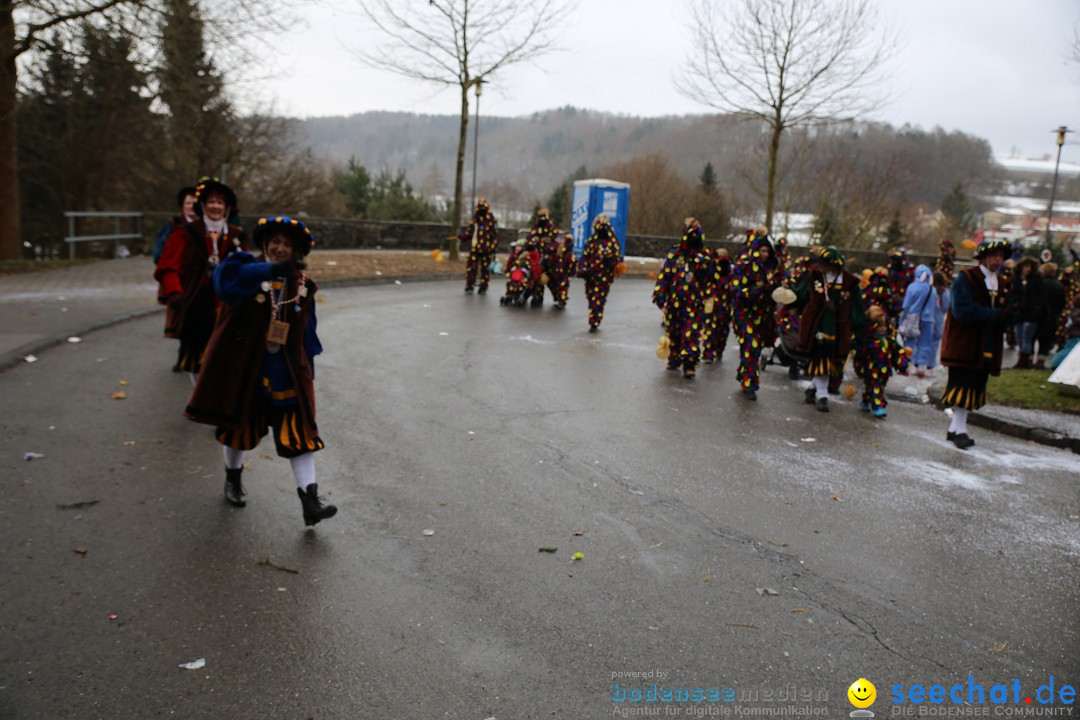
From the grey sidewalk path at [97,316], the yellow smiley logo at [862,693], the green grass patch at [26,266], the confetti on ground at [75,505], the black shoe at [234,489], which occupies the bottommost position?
the confetti on ground at [75,505]

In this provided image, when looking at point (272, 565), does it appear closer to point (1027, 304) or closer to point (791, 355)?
point (791, 355)

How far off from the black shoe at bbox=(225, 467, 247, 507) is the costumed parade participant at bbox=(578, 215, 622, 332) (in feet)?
30.7

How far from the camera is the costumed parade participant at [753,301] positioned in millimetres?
10023

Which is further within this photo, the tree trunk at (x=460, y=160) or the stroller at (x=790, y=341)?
the tree trunk at (x=460, y=160)

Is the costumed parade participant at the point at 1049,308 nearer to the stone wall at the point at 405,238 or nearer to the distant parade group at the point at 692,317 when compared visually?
the distant parade group at the point at 692,317

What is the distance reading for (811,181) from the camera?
132 ft

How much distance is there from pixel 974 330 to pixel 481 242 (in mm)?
12084

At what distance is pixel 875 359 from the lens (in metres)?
9.60

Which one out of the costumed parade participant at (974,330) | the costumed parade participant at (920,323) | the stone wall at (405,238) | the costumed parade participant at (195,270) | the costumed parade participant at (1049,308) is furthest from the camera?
the stone wall at (405,238)

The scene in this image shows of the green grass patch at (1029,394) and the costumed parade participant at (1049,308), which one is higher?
the costumed parade participant at (1049,308)

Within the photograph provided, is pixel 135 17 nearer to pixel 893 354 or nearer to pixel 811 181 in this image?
pixel 893 354

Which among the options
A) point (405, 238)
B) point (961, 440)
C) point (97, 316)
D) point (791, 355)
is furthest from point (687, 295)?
point (405, 238)

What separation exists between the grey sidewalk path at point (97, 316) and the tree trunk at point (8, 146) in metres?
1.62

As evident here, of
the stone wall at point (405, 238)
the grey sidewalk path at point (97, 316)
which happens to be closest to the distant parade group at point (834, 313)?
the grey sidewalk path at point (97, 316)
